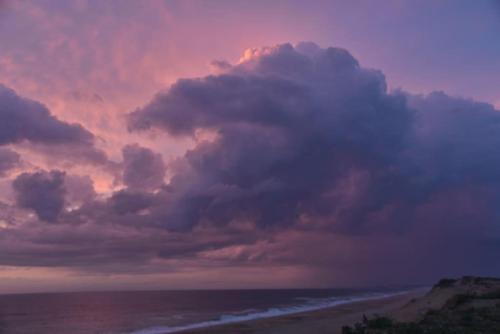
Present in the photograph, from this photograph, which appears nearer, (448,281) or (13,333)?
(13,333)

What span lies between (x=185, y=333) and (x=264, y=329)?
8.05m

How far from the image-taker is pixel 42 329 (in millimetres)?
62844

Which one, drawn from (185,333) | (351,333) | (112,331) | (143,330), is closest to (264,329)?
(185,333)

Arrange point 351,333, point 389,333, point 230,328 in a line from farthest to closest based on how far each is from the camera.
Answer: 1. point 230,328
2. point 351,333
3. point 389,333

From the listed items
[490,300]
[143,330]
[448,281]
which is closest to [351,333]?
[490,300]

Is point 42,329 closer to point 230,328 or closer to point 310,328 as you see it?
point 230,328

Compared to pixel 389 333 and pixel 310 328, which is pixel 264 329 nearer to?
pixel 310 328

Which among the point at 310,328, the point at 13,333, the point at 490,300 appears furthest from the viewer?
the point at 13,333

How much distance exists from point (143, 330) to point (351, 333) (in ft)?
107

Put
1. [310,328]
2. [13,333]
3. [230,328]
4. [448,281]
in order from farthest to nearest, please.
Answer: [448,281], [13,333], [230,328], [310,328]

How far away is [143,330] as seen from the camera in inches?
2140

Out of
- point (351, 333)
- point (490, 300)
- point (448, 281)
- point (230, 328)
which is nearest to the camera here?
point (351, 333)

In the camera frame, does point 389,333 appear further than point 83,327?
No

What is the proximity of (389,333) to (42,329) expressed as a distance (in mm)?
52003
